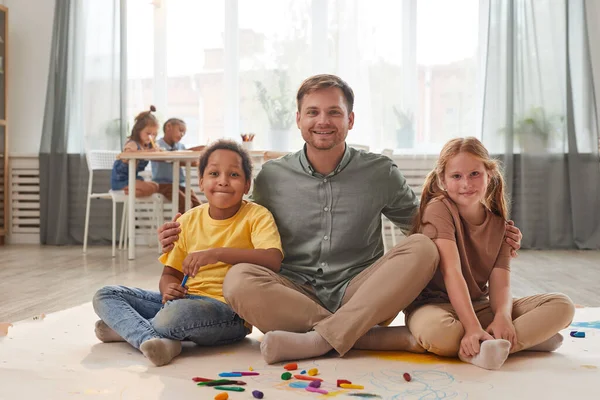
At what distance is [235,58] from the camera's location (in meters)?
5.29

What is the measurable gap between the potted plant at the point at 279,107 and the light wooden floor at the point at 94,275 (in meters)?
1.16

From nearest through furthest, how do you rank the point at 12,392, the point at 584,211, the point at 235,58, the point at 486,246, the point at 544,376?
1. the point at 12,392
2. the point at 544,376
3. the point at 486,246
4. the point at 584,211
5. the point at 235,58

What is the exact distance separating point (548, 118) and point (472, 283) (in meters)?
3.46

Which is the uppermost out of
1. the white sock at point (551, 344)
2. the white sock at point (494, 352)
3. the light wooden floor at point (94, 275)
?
the white sock at point (494, 352)

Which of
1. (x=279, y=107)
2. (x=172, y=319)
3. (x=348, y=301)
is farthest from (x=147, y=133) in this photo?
(x=348, y=301)

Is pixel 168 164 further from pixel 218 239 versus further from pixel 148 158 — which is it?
pixel 218 239

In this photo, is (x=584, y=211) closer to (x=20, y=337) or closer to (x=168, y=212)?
(x=168, y=212)

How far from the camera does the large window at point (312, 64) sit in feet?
16.9

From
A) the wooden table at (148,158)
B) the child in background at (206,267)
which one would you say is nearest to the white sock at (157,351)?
the child in background at (206,267)

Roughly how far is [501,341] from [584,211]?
369 centimetres

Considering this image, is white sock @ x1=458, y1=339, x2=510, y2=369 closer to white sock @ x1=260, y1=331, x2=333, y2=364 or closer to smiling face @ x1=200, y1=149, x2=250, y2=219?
white sock @ x1=260, y1=331, x2=333, y2=364

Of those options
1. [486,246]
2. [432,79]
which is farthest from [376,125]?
[486,246]

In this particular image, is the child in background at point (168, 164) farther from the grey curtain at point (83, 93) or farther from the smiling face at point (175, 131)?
the grey curtain at point (83, 93)

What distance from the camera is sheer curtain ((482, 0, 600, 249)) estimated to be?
491 centimetres
